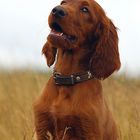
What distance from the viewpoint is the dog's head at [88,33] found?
573 cm

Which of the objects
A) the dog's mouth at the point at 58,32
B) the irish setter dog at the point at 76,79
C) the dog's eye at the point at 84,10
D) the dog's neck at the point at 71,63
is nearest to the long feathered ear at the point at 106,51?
the irish setter dog at the point at 76,79

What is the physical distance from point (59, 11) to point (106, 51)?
2.41ft

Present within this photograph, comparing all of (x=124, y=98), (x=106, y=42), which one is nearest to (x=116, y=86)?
(x=124, y=98)

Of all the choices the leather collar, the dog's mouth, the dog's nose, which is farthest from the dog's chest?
the dog's nose

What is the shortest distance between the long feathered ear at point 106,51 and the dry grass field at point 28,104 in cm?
105

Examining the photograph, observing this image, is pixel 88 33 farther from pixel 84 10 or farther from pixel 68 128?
pixel 68 128

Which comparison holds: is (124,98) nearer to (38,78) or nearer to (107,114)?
(38,78)

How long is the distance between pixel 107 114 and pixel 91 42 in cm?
61

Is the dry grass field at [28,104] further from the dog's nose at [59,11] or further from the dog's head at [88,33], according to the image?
the dog's nose at [59,11]

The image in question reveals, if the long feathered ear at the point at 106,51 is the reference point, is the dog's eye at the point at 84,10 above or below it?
above

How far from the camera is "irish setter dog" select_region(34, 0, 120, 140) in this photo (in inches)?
229

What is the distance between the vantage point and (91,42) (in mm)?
6152

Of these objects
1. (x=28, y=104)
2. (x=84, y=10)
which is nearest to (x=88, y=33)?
(x=84, y=10)

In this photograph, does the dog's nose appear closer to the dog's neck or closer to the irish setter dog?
the irish setter dog
